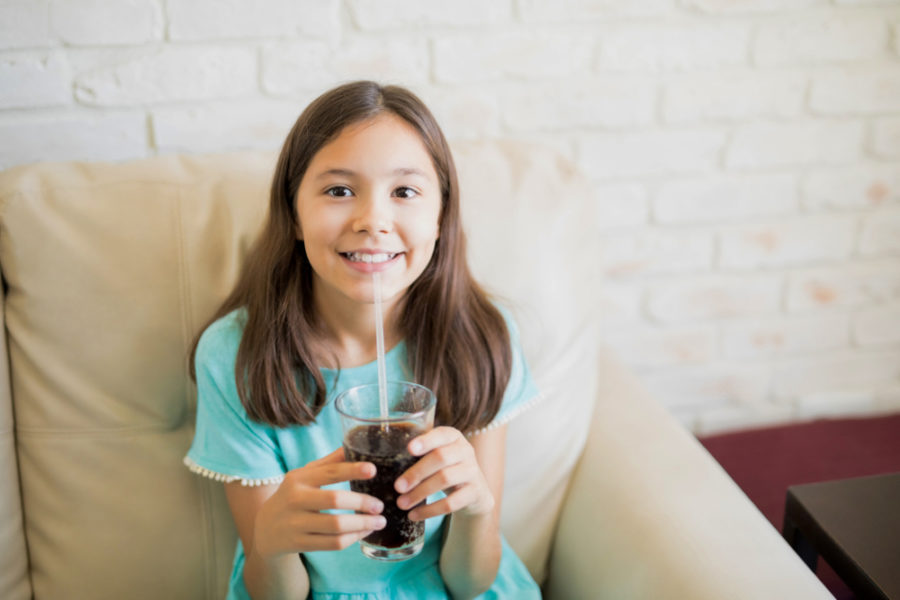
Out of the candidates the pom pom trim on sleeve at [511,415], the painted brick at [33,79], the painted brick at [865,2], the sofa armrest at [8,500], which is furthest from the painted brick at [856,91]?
the sofa armrest at [8,500]

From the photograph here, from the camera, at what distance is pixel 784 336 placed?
1.92m

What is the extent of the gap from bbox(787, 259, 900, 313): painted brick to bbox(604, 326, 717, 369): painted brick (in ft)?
0.72

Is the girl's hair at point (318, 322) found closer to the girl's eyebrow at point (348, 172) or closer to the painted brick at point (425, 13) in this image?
the girl's eyebrow at point (348, 172)

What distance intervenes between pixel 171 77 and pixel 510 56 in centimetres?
64

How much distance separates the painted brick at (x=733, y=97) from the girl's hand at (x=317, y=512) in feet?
3.75

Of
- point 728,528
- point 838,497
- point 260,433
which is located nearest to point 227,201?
point 260,433

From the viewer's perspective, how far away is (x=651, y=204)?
5.64 ft

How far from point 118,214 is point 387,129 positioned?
18.3 inches

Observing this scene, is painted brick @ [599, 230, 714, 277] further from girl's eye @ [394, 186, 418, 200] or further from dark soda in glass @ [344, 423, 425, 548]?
dark soda in glass @ [344, 423, 425, 548]

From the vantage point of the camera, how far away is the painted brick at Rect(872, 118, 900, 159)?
1.76 metres

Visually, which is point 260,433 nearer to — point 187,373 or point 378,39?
point 187,373

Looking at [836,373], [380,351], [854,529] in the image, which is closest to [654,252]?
[836,373]

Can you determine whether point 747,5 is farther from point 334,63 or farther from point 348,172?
point 348,172

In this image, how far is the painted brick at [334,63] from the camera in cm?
145
